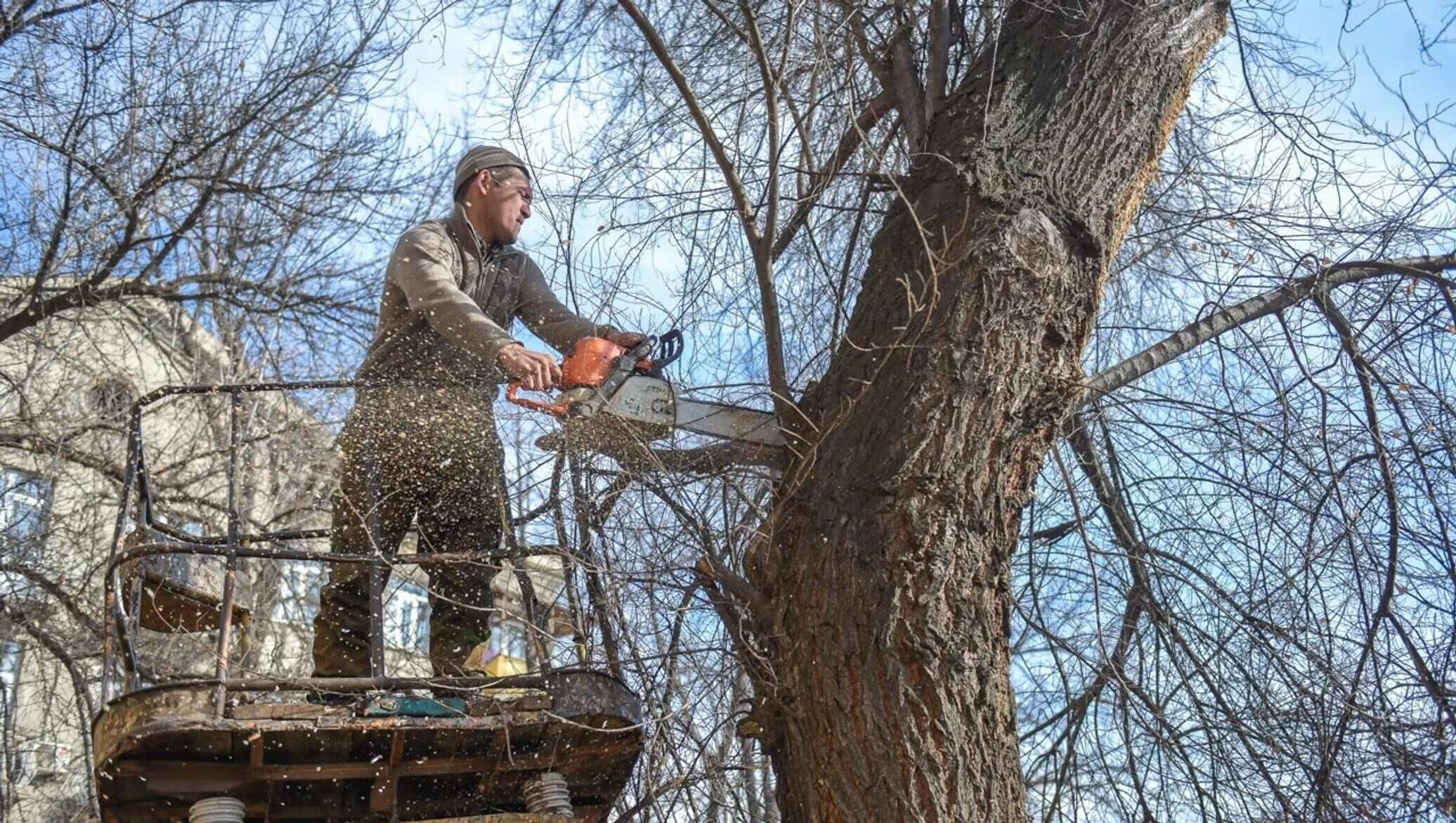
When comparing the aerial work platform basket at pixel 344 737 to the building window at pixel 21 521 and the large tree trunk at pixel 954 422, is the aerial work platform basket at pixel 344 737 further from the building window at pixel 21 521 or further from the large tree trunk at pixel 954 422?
the building window at pixel 21 521

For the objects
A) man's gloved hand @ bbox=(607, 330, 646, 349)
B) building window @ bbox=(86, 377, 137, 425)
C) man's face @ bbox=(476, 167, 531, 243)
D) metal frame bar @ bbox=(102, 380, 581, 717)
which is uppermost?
building window @ bbox=(86, 377, 137, 425)

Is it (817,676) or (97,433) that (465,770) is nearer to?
(817,676)

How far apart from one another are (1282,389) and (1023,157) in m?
1.33

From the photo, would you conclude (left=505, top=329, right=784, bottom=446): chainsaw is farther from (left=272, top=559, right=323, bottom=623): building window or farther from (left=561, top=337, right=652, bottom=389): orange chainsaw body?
(left=272, top=559, right=323, bottom=623): building window

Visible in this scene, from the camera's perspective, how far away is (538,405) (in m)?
4.44

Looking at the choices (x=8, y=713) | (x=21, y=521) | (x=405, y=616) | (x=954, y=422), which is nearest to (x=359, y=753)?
(x=954, y=422)

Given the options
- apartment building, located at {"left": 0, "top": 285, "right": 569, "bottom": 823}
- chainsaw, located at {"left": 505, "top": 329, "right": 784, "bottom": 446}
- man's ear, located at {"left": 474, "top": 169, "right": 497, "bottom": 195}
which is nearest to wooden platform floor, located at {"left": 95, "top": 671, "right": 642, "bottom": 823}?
chainsaw, located at {"left": 505, "top": 329, "right": 784, "bottom": 446}

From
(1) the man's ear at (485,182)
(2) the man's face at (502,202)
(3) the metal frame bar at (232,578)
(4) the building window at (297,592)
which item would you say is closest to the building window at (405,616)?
(3) the metal frame bar at (232,578)

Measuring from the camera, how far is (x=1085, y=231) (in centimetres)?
428

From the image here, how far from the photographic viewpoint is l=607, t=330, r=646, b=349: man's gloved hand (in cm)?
462

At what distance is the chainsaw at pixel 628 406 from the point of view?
4.40m

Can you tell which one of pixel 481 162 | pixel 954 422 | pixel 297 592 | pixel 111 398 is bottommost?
pixel 954 422

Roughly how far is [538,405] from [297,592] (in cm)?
904

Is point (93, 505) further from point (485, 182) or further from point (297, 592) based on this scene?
point (485, 182)
